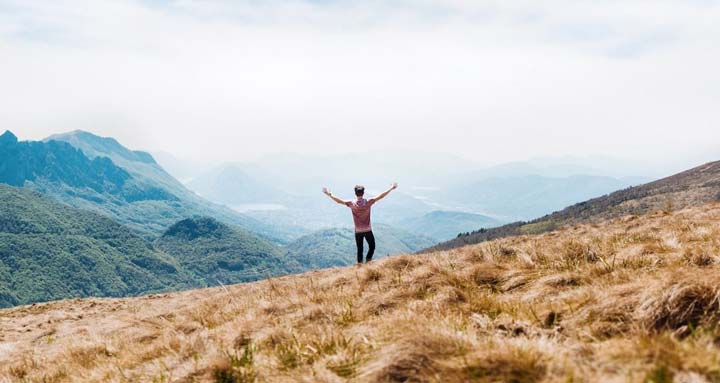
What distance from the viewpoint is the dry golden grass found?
3.99 meters

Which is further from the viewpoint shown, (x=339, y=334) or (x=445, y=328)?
(x=339, y=334)

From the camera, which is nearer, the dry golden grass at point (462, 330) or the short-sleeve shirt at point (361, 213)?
the dry golden grass at point (462, 330)

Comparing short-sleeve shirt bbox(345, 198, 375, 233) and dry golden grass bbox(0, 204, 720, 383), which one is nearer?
dry golden grass bbox(0, 204, 720, 383)

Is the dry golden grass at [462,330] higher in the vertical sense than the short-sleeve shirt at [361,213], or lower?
lower

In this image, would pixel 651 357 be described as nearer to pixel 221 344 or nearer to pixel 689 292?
pixel 689 292

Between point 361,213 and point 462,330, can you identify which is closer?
point 462,330

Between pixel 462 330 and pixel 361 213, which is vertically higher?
pixel 361 213

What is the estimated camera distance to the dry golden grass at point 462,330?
399 cm

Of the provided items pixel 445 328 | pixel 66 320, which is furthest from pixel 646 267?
pixel 66 320

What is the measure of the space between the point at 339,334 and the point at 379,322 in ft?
2.54

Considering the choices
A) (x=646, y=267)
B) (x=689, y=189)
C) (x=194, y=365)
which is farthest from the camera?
(x=689, y=189)

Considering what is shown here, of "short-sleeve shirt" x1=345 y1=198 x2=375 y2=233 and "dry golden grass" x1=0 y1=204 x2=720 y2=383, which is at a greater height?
"short-sleeve shirt" x1=345 y1=198 x2=375 y2=233

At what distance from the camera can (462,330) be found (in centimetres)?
546

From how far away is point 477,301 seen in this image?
270 inches
